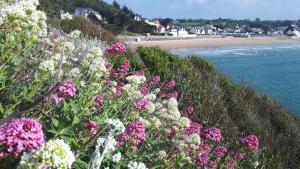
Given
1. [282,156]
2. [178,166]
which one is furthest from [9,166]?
[282,156]

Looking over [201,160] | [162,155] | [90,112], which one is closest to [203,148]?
[201,160]

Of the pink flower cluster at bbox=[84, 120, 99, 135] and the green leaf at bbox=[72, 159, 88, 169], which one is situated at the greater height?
the pink flower cluster at bbox=[84, 120, 99, 135]

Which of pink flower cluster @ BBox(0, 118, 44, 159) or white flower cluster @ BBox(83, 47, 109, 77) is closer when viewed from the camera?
pink flower cluster @ BBox(0, 118, 44, 159)

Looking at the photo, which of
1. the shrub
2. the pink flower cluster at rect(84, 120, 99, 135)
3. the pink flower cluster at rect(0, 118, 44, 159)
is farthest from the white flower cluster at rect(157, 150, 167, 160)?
the pink flower cluster at rect(0, 118, 44, 159)

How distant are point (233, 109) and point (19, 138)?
32.1ft

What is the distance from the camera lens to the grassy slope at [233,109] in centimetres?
962

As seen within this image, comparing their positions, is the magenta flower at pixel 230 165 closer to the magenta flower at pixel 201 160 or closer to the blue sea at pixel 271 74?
the magenta flower at pixel 201 160

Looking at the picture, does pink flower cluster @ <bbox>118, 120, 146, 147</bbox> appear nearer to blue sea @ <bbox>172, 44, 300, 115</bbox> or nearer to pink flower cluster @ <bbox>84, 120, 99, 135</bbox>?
pink flower cluster @ <bbox>84, 120, 99, 135</bbox>

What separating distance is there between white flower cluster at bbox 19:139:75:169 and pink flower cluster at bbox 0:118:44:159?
14 centimetres

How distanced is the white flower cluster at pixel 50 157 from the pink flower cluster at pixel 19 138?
0.47ft

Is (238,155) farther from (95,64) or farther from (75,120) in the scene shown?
(75,120)

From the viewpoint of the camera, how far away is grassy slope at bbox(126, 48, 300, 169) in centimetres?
962

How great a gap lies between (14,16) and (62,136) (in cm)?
177

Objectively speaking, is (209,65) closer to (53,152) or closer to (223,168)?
(223,168)
